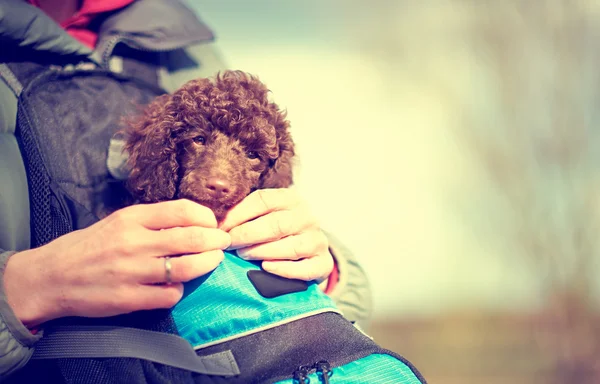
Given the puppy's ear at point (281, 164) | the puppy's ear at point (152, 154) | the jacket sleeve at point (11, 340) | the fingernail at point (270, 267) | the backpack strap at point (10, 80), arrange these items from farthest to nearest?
1. the puppy's ear at point (281, 164)
2. the puppy's ear at point (152, 154)
3. the backpack strap at point (10, 80)
4. the fingernail at point (270, 267)
5. the jacket sleeve at point (11, 340)

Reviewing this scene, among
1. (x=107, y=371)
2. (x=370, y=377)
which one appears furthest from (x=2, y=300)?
(x=370, y=377)

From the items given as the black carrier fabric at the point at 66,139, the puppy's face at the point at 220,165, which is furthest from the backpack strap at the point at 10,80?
the puppy's face at the point at 220,165

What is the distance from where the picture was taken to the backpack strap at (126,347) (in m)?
1.46

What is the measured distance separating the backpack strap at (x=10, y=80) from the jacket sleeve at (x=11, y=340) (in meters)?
0.66

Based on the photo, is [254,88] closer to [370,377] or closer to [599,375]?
[370,377]

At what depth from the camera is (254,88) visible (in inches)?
91.0

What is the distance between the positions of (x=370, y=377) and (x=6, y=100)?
142 centimetres

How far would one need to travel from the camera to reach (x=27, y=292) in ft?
4.74

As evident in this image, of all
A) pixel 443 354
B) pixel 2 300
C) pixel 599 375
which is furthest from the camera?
pixel 443 354

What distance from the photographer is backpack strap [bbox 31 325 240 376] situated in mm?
1458

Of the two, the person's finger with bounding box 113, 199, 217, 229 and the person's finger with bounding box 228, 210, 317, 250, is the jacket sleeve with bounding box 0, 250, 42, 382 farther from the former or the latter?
the person's finger with bounding box 228, 210, 317, 250

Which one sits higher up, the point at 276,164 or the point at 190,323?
the point at 276,164

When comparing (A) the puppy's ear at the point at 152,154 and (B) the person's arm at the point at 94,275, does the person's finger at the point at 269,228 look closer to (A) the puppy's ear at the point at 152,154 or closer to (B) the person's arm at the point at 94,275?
(B) the person's arm at the point at 94,275

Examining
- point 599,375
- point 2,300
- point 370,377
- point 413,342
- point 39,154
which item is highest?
point 39,154
